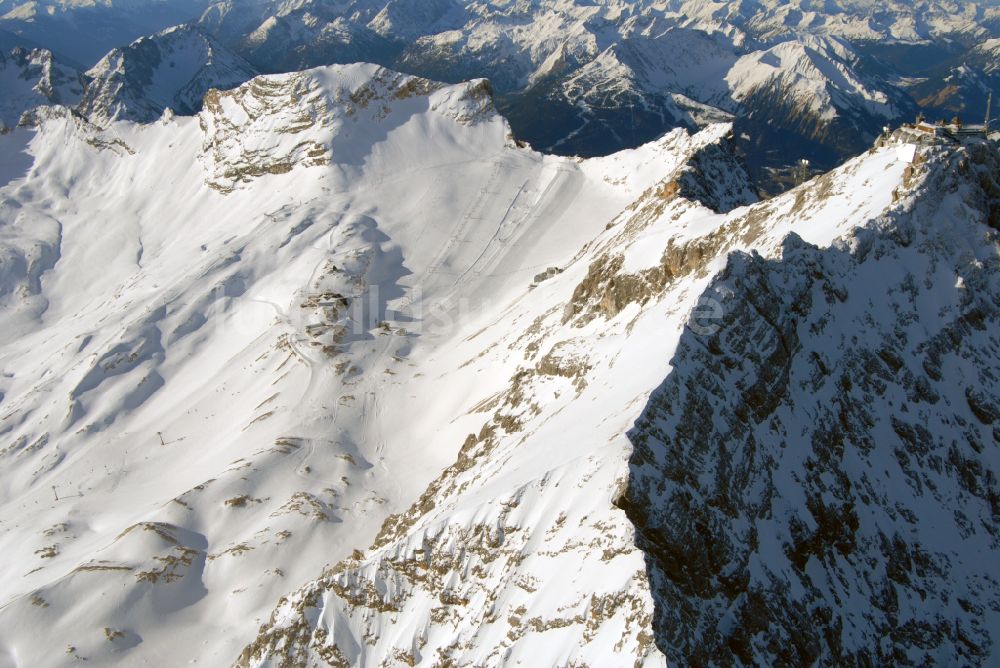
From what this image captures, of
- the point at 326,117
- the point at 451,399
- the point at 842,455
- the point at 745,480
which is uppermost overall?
the point at 326,117

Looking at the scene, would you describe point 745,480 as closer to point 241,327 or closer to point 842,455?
point 842,455

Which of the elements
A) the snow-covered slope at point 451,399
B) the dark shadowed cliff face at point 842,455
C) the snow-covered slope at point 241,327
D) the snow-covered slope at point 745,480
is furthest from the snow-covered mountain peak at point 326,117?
the dark shadowed cliff face at point 842,455

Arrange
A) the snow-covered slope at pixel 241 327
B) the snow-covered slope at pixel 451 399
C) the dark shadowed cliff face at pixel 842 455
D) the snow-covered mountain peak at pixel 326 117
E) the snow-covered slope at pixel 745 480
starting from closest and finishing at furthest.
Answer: the snow-covered slope at pixel 745 480 < the dark shadowed cliff face at pixel 842 455 < the snow-covered slope at pixel 451 399 < the snow-covered slope at pixel 241 327 < the snow-covered mountain peak at pixel 326 117

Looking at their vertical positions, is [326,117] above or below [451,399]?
above

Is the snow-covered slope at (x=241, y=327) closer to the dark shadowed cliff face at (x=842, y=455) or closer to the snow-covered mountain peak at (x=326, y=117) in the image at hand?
the snow-covered mountain peak at (x=326, y=117)

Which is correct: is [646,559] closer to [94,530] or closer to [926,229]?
[926,229]

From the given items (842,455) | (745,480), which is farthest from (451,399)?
(745,480)
